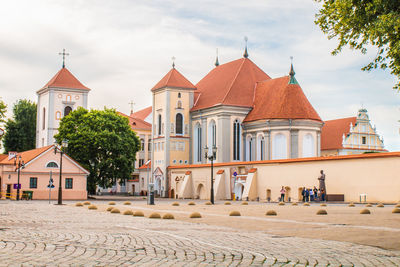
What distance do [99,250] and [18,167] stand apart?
4526 cm

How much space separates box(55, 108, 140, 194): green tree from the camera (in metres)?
57.5

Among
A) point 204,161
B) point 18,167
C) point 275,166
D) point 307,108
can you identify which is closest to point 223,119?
point 204,161

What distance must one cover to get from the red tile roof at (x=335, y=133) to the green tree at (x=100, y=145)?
3913 centimetres

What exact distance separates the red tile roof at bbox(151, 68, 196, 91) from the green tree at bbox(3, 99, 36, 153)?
1228 inches

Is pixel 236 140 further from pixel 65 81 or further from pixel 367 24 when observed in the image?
pixel 367 24

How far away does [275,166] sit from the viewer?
50469mm

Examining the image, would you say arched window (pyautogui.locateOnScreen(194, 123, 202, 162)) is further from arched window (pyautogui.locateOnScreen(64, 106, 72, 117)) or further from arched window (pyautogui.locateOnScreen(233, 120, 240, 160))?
arched window (pyautogui.locateOnScreen(64, 106, 72, 117))

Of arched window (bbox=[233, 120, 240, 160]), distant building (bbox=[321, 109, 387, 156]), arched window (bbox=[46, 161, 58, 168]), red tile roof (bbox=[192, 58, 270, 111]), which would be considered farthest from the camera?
distant building (bbox=[321, 109, 387, 156])

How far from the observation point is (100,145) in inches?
2249

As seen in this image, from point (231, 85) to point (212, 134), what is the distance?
736cm

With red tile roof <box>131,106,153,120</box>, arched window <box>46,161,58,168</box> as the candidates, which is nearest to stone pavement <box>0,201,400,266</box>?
arched window <box>46,161,58,168</box>

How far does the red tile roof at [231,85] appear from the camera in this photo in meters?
72.8

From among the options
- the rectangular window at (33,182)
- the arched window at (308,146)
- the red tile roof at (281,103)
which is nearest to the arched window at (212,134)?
the red tile roof at (281,103)

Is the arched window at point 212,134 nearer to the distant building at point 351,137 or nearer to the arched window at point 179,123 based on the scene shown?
the arched window at point 179,123
